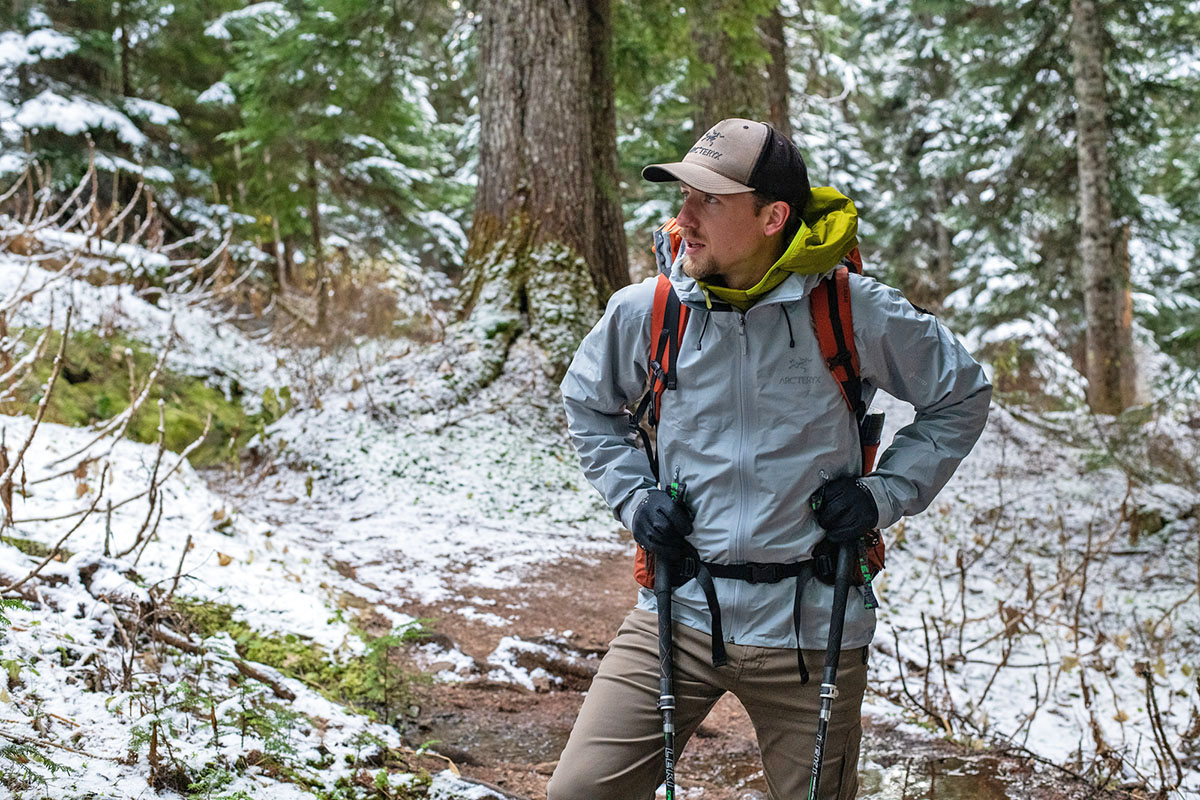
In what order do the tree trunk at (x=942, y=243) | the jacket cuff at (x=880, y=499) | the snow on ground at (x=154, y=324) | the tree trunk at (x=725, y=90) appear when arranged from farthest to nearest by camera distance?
the tree trunk at (x=942, y=243) < the tree trunk at (x=725, y=90) < the snow on ground at (x=154, y=324) < the jacket cuff at (x=880, y=499)

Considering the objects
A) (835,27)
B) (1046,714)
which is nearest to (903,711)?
(1046,714)

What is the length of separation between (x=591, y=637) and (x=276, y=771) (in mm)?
2411

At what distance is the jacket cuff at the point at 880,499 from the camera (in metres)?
2.52

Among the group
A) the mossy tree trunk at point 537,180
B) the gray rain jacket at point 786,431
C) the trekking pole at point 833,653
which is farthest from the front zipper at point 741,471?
the mossy tree trunk at point 537,180

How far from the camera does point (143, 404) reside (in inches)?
307

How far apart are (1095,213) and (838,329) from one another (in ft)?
36.3

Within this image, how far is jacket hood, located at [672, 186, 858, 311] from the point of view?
245cm

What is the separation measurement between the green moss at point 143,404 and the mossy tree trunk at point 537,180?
2.67 m

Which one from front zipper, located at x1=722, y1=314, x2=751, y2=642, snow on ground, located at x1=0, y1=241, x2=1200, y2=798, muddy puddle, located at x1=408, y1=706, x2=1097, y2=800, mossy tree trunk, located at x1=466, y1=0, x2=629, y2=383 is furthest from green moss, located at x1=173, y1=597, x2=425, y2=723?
mossy tree trunk, located at x1=466, y1=0, x2=629, y2=383

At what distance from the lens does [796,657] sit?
8.14 feet

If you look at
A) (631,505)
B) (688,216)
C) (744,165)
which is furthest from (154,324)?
(744,165)

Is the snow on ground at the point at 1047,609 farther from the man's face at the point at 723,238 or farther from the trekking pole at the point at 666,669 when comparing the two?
the man's face at the point at 723,238

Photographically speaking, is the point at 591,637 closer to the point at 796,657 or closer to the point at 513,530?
the point at 513,530

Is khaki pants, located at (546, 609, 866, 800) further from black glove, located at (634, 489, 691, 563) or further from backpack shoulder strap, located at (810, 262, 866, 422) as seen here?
backpack shoulder strap, located at (810, 262, 866, 422)
